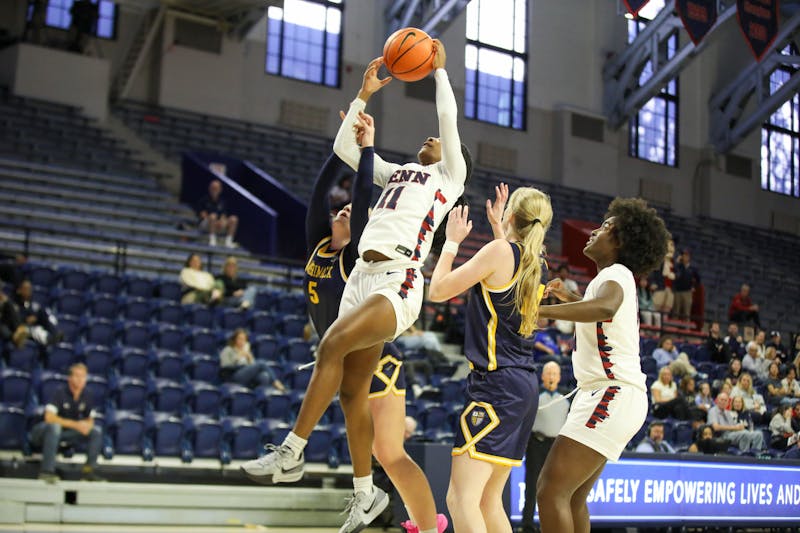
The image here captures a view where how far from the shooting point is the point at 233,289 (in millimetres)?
13773

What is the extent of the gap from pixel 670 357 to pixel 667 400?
78.7 inches

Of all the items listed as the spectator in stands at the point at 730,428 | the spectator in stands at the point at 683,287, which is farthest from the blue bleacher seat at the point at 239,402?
the spectator in stands at the point at 683,287

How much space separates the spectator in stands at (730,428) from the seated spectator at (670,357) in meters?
1.04

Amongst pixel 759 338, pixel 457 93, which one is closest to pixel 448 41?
pixel 457 93

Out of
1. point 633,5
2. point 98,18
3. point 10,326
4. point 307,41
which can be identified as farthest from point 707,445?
point 98,18

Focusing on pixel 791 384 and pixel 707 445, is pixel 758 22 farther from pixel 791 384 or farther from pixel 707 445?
pixel 707 445

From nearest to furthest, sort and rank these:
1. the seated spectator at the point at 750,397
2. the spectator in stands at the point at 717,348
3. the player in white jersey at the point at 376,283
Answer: the player in white jersey at the point at 376,283, the seated spectator at the point at 750,397, the spectator in stands at the point at 717,348

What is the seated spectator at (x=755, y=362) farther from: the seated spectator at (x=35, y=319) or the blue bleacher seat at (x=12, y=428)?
the blue bleacher seat at (x=12, y=428)

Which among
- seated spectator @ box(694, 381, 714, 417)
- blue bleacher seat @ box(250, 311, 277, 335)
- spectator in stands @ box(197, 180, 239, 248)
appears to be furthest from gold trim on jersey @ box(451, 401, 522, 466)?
spectator in stands @ box(197, 180, 239, 248)

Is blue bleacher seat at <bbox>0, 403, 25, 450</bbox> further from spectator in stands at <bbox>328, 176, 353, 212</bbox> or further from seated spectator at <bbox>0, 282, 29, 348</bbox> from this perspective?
spectator in stands at <bbox>328, 176, 353, 212</bbox>

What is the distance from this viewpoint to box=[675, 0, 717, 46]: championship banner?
821 inches

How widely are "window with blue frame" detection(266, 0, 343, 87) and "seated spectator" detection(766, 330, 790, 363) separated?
1150 centimetres

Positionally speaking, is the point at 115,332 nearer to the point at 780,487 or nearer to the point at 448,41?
the point at 780,487

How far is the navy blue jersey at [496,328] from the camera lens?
5195 mm
